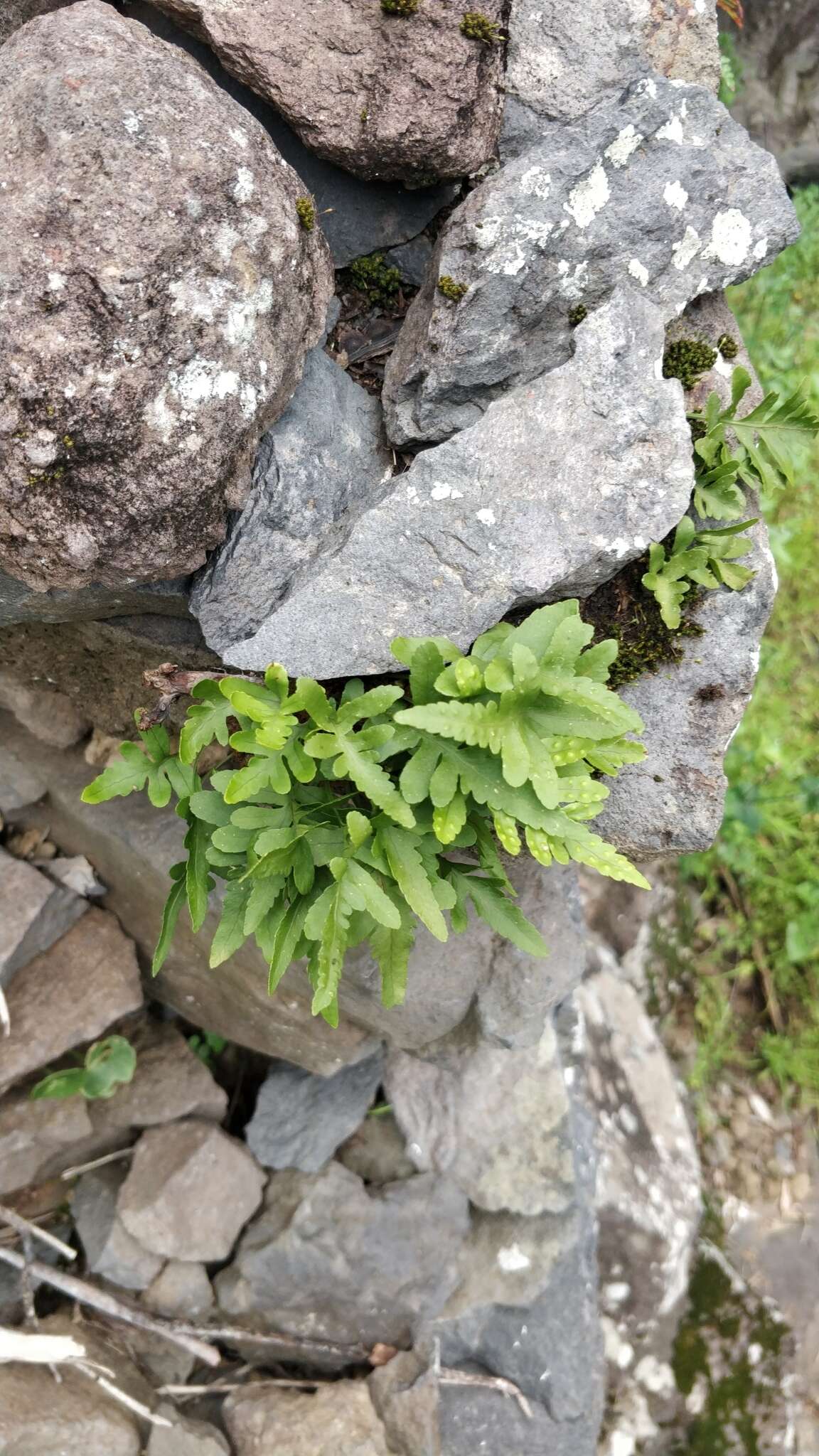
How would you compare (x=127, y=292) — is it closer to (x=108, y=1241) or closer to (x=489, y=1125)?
(x=108, y=1241)

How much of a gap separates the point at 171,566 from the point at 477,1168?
12.2ft

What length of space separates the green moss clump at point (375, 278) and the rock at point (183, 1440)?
512 centimetres

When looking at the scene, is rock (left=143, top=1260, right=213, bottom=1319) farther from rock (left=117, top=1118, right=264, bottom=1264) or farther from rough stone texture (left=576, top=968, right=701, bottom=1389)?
rough stone texture (left=576, top=968, right=701, bottom=1389)

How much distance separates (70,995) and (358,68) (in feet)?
13.7

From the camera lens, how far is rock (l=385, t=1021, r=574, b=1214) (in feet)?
16.6

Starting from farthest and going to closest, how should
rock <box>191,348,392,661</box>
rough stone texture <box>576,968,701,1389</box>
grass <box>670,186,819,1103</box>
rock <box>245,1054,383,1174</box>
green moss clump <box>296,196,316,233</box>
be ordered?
grass <box>670,186,819,1103</box> → rough stone texture <box>576,968,701,1389</box> → rock <box>245,1054,383,1174</box> → rock <box>191,348,392,661</box> → green moss clump <box>296,196,316,233</box>

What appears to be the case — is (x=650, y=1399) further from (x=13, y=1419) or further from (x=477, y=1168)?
(x=13, y=1419)

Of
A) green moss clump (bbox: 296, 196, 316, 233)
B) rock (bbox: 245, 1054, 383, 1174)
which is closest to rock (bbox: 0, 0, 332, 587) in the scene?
green moss clump (bbox: 296, 196, 316, 233)

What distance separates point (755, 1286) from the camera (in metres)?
6.37

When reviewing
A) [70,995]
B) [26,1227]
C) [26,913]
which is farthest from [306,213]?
[26,1227]

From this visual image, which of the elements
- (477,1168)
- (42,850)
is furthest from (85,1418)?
(42,850)

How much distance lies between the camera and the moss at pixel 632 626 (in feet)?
12.0

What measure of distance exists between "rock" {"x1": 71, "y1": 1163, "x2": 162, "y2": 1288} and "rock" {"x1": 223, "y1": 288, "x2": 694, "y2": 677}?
10.5 feet

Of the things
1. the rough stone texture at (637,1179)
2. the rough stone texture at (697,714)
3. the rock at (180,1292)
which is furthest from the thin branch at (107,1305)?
the rough stone texture at (697,714)
